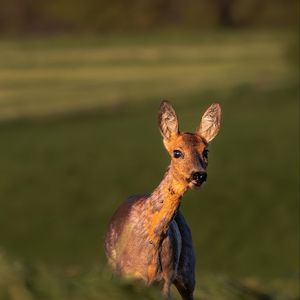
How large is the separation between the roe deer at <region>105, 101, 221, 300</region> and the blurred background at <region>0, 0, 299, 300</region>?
0.42 m

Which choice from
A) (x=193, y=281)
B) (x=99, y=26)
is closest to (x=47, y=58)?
(x=99, y=26)

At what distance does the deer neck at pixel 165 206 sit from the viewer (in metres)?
9.27

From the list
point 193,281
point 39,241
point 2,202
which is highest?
point 2,202

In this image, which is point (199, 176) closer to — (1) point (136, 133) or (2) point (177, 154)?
(2) point (177, 154)

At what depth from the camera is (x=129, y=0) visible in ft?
261

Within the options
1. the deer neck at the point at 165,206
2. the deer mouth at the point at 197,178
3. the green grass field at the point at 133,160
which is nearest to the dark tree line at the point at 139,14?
the green grass field at the point at 133,160

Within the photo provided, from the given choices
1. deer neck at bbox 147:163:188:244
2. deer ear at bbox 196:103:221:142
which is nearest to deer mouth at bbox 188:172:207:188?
deer neck at bbox 147:163:188:244

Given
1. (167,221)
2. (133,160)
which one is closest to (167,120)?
(167,221)

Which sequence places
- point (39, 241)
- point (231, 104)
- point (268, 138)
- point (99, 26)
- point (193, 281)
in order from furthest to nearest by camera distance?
point (99, 26)
point (231, 104)
point (268, 138)
point (39, 241)
point (193, 281)

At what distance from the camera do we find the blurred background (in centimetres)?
2584

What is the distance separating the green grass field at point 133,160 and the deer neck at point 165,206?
72cm

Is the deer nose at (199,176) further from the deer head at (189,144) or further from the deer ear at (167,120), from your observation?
the deer ear at (167,120)

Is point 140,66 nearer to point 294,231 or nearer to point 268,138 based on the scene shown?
point 268,138

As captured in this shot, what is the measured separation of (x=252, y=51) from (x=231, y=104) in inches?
559
